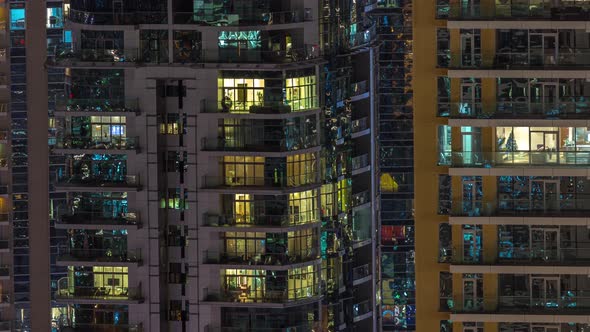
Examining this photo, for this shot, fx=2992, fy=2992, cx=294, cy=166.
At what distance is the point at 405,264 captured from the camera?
273 ft

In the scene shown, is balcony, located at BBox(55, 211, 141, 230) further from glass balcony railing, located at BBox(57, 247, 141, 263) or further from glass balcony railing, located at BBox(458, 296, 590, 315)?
glass balcony railing, located at BBox(458, 296, 590, 315)

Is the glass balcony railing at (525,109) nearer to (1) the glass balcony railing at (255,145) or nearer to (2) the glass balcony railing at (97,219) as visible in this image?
(1) the glass balcony railing at (255,145)

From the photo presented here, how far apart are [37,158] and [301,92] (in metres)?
16.7

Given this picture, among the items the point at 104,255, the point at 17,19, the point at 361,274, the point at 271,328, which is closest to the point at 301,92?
the point at 271,328

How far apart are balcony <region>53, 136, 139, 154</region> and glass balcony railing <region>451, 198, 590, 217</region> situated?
8.67 metres

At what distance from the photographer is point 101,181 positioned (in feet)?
207

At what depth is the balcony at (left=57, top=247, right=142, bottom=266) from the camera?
206 feet

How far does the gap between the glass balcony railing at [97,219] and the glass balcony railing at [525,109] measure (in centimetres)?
890

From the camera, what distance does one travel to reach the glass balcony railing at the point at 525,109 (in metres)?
56.8

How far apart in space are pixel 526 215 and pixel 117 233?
10.1 meters

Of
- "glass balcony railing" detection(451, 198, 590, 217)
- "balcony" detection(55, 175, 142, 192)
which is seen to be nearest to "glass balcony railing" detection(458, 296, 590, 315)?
"glass balcony railing" detection(451, 198, 590, 217)

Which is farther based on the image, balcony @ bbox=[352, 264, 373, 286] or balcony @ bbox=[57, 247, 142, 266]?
balcony @ bbox=[352, 264, 373, 286]

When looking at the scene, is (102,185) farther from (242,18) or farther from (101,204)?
(242,18)

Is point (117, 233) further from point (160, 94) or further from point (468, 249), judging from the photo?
point (468, 249)
